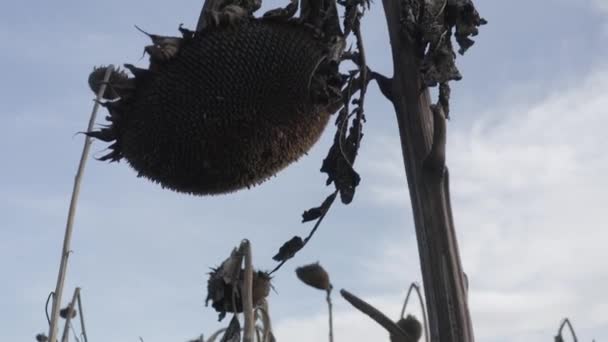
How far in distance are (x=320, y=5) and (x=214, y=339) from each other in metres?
1.31

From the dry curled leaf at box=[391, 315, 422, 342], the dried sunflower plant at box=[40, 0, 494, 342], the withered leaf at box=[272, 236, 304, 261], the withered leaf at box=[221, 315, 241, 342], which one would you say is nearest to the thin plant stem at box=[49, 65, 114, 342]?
the withered leaf at box=[221, 315, 241, 342]

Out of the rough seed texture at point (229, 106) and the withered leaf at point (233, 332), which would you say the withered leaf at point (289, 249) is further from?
the withered leaf at point (233, 332)

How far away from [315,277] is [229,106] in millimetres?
2039

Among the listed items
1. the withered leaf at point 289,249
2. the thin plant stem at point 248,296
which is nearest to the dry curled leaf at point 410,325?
the withered leaf at point 289,249

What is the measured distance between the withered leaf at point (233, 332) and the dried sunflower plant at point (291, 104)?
0.61m

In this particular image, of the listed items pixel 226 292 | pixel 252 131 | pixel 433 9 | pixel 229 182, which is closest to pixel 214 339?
pixel 226 292

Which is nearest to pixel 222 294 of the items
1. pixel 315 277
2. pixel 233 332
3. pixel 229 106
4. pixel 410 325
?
pixel 233 332

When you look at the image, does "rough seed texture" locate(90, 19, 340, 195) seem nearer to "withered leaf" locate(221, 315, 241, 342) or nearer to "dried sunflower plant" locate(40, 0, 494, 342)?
"dried sunflower plant" locate(40, 0, 494, 342)

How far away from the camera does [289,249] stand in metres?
1.77

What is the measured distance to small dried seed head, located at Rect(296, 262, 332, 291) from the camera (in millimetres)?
3842

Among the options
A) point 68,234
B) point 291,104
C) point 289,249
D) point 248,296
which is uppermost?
point 68,234

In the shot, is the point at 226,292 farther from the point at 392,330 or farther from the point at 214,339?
the point at 392,330

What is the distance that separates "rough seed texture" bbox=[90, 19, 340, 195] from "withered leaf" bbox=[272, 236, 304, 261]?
29 centimetres

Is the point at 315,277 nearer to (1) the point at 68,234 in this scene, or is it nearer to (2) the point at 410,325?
(1) the point at 68,234
